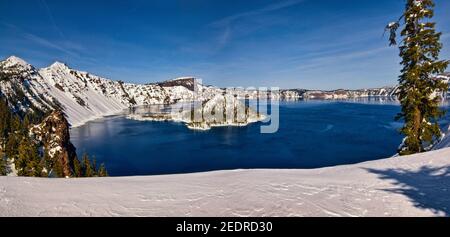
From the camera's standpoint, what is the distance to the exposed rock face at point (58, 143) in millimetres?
46719

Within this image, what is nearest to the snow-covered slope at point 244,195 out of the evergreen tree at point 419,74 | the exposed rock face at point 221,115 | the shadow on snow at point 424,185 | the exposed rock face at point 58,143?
the shadow on snow at point 424,185

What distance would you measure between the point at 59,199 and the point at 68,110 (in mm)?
210538

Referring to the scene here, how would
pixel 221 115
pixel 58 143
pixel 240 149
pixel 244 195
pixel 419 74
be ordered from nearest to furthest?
pixel 244 195 < pixel 419 74 < pixel 58 143 < pixel 240 149 < pixel 221 115

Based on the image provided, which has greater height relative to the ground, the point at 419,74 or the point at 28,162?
the point at 419,74

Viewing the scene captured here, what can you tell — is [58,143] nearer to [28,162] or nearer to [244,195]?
[28,162]

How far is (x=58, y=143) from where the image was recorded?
48.1 metres

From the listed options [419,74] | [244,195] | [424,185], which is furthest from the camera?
[419,74]

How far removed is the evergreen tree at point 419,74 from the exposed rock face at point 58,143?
4859 cm

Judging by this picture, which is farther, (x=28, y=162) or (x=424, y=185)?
(x=28, y=162)

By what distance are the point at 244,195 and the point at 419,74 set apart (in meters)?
19.9

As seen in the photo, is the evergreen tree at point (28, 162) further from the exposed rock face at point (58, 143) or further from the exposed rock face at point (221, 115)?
the exposed rock face at point (221, 115)

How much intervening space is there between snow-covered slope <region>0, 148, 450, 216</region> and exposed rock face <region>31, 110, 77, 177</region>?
3943 centimetres

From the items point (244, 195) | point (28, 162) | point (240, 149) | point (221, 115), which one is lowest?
point (240, 149)

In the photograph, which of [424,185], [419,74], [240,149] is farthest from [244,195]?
[240,149]
